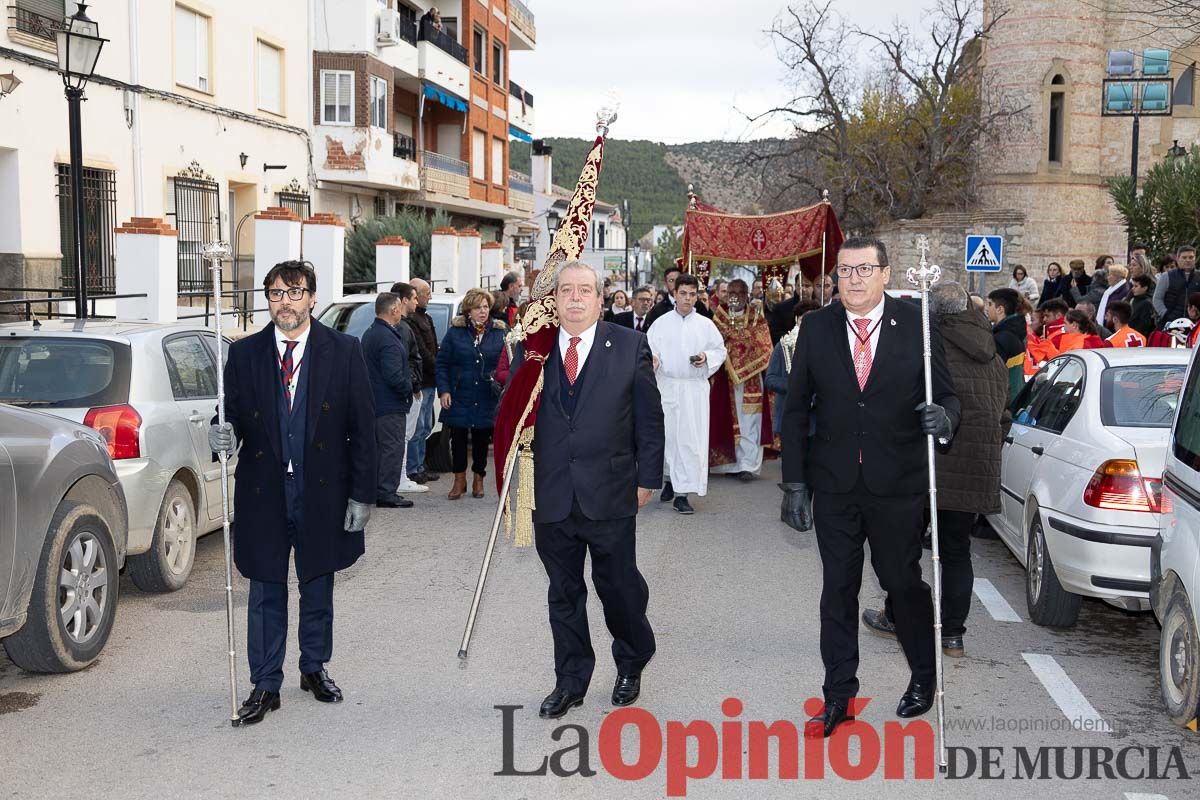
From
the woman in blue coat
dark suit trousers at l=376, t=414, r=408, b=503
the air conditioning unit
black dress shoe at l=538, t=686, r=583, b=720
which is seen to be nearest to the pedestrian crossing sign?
the woman in blue coat

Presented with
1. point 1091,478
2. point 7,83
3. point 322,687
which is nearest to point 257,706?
point 322,687

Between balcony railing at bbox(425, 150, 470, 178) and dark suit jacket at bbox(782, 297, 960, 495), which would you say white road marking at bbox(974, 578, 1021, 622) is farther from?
balcony railing at bbox(425, 150, 470, 178)

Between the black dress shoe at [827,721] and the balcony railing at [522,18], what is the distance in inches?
1700

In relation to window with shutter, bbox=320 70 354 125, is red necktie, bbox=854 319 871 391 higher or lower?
lower

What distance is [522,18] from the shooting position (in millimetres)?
47938

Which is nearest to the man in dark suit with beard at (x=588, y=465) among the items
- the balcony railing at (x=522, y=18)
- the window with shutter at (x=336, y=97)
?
the window with shutter at (x=336, y=97)

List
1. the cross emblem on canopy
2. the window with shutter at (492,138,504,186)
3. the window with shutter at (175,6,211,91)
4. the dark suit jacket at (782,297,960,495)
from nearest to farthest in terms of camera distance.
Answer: the dark suit jacket at (782,297,960,495)
the cross emblem on canopy
the window with shutter at (175,6,211,91)
the window with shutter at (492,138,504,186)

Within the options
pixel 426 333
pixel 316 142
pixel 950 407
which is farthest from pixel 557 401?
pixel 316 142

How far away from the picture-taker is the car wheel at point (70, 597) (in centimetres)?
595

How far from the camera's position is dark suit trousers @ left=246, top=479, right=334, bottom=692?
5629mm

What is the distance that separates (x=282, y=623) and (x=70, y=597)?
1.26 metres

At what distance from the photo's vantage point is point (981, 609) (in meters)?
7.65

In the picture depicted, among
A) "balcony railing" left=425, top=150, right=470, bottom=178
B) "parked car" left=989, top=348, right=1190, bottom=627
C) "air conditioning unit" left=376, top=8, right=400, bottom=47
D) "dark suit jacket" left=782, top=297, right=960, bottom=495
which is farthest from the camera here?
"balcony railing" left=425, top=150, right=470, bottom=178

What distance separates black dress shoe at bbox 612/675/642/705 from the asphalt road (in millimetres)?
73
